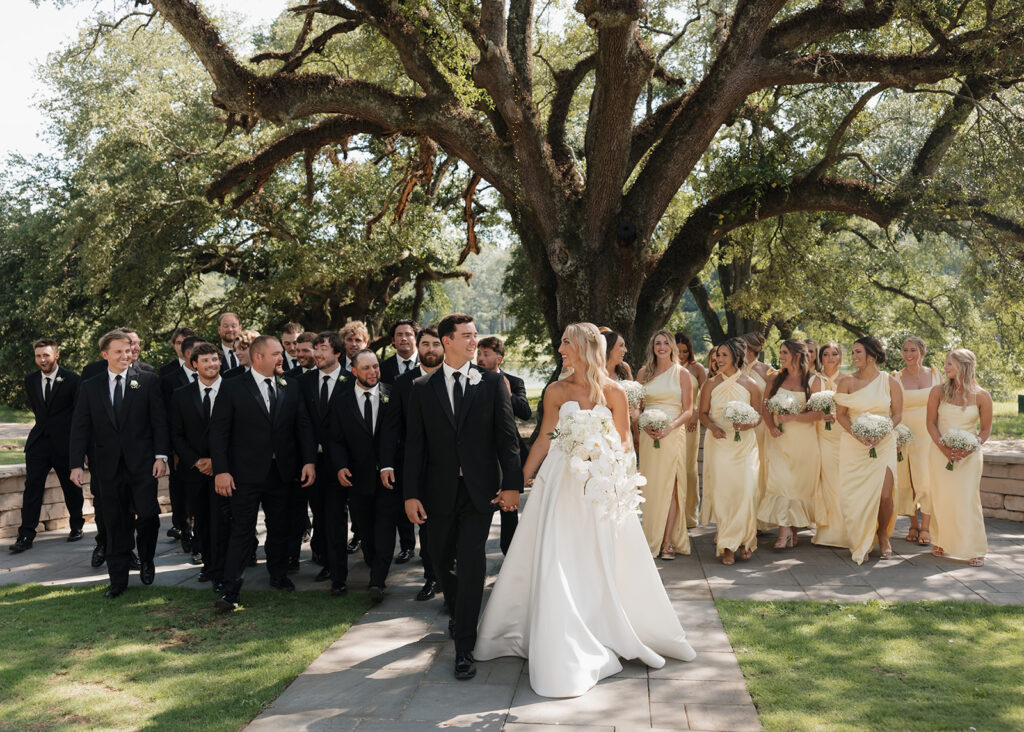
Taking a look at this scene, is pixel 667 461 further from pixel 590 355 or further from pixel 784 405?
pixel 590 355

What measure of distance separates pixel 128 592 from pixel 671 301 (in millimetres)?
9431

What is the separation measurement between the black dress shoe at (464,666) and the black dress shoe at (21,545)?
244 inches

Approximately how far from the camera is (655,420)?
310 inches

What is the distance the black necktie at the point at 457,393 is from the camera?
5.15 m

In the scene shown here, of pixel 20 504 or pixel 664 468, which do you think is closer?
pixel 664 468

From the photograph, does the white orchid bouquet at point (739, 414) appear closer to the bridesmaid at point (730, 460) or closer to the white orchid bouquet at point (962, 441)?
the bridesmaid at point (730, 460)

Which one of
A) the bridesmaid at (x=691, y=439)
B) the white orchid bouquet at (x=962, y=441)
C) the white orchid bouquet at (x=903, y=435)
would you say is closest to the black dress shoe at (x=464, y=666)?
the bridesmaid at (x=691, y=439)

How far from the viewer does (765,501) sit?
8.61 metres

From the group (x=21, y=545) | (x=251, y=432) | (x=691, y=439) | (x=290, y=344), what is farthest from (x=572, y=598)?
(x=21, y=545)

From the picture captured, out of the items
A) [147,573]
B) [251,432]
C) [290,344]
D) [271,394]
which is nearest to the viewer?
[251,432]

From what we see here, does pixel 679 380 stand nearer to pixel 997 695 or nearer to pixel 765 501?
pixel 765 501

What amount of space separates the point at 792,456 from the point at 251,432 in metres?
5.73

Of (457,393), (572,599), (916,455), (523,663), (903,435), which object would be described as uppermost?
(457,393)

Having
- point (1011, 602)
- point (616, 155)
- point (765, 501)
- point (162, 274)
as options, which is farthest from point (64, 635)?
point (162, 274)
